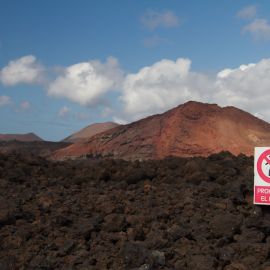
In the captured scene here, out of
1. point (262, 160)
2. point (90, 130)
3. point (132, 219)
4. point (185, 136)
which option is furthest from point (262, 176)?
point (90, 130)

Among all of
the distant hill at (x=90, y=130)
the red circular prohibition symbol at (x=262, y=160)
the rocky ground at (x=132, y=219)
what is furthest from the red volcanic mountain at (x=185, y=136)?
the distant hill at (x=90, y=130)

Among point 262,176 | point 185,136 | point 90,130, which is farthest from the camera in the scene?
point 90,130

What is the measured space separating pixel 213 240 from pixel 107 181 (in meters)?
5.07

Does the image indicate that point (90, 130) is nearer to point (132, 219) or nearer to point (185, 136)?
point (185, 136)

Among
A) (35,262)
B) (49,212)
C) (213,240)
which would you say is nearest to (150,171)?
(49,212)

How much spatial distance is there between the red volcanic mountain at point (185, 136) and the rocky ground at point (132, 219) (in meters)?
15.2

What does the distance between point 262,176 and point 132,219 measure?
6.83 feet

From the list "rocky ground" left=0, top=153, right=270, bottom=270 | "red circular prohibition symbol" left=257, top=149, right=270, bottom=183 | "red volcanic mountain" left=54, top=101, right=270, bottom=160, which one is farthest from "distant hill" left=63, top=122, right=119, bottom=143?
"red circular prohibition symbol" left=257, top=149, right=270, bottom=183

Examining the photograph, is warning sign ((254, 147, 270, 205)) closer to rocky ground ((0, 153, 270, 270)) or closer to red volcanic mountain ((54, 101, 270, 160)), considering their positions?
rocky ground ((0, 153, 270, 270))

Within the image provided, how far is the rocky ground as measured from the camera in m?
6.60

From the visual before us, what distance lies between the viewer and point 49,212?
28.8ft

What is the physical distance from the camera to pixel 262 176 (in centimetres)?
755

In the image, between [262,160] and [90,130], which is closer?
[262,160]

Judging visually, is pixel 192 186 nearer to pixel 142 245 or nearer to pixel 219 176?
pixel 219 176
